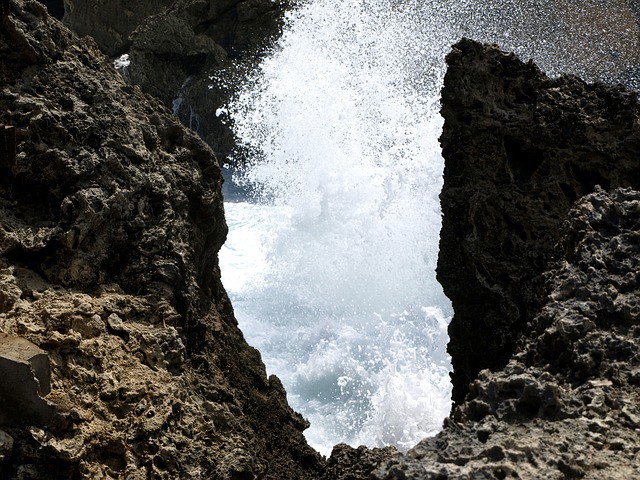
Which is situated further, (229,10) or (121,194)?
(229,10)

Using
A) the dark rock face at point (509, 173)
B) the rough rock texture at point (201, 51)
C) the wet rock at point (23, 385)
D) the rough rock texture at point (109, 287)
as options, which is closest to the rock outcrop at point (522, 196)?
the dark rock face at point (509, 173)

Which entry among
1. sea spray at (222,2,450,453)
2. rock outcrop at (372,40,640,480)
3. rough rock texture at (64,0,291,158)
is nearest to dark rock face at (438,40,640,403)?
rock outcrop at (372,40,640,480)

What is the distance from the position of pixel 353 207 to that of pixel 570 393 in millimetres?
9730

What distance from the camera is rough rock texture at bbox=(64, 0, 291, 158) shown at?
42.5 feet

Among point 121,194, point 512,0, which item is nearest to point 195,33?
point 512,0

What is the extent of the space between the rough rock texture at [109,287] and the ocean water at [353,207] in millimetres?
4145

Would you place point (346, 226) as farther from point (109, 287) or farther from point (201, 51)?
point (109, 287)

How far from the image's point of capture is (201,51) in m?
13.3

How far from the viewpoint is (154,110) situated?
177 inches

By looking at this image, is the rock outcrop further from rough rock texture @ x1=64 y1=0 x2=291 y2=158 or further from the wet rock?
rough rock texture @ x1=64 y1=0 x2=291 y2=158

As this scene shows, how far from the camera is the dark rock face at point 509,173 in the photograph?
4402mm

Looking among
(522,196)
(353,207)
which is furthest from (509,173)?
(353,207)

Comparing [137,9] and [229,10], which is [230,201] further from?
[137,9]

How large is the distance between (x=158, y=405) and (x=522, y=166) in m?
2.50
